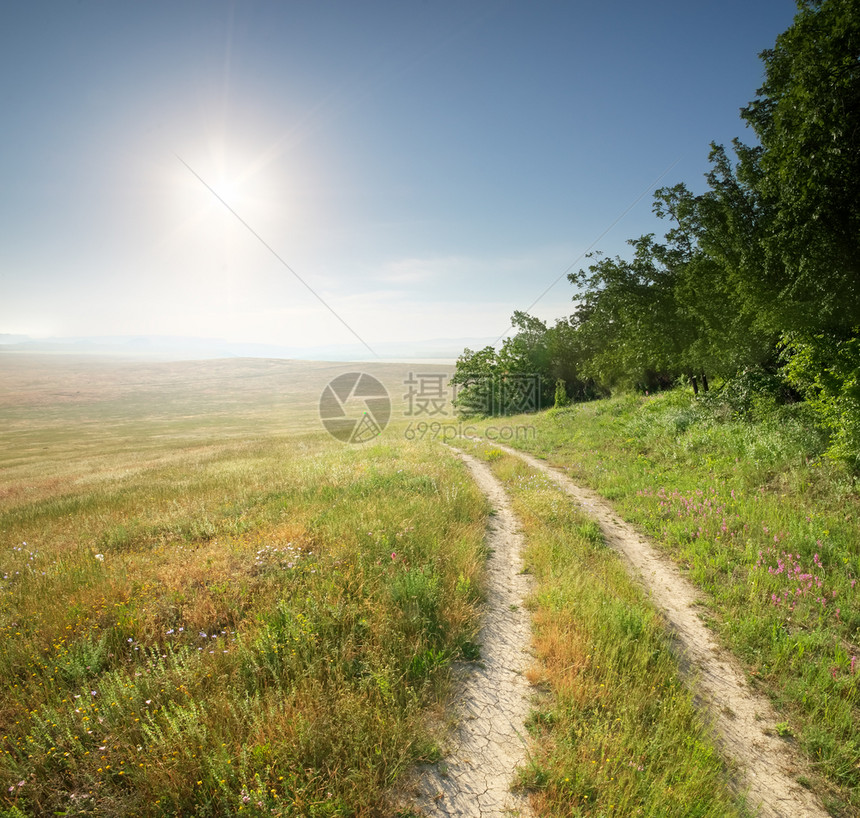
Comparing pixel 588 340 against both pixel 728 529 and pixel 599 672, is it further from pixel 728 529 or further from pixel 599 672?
pixel 599 672

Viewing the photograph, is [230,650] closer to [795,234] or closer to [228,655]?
[228,655]

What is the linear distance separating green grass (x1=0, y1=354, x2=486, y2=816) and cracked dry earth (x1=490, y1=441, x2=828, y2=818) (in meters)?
3.15

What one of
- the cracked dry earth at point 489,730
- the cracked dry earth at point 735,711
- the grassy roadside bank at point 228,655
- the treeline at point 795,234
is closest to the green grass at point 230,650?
the grassy roadside bank at point 228,655

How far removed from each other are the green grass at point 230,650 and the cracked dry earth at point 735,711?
3147mm

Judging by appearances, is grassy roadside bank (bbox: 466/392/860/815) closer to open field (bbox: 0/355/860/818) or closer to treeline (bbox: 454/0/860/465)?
open field (bbox: 0/355/860/818)

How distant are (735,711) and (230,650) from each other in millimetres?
6320

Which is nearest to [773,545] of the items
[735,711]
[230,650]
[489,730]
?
[735,711]

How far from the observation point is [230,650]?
14.7 feet

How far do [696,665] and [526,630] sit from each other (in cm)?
236

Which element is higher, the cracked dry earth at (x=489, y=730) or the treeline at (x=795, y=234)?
the treeline at (x=795, y=234)

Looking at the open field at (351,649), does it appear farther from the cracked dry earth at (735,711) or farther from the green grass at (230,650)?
the cracked dry earth at (735,711)

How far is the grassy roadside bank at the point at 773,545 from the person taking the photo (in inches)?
177

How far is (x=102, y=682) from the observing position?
392 centimetres

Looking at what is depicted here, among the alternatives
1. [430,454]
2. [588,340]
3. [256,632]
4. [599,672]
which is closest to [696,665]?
[599,672]
